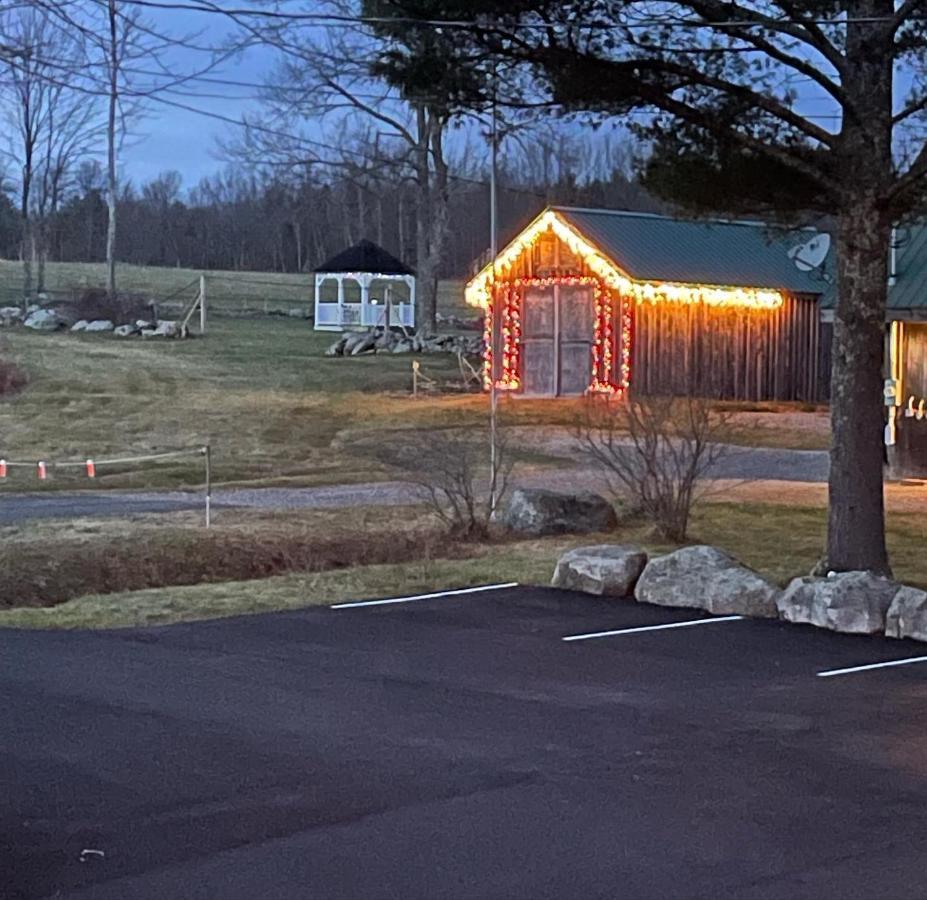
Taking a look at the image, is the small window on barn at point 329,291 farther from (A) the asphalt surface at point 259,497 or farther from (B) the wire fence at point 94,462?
(A) the asphalt surface at point 259,497

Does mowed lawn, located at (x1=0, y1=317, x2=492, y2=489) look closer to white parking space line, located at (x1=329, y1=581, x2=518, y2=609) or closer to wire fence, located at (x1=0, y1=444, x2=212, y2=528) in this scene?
wire fence, located at (x1=0, y1=444, x2=212, y2=528)

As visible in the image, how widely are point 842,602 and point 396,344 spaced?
120 ft

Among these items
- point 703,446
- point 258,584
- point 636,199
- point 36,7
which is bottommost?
point 258,584

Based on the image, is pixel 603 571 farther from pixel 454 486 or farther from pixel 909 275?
pixel 909 275

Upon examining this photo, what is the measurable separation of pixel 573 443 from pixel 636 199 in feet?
109

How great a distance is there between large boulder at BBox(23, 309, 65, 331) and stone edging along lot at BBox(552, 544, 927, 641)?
38.8m

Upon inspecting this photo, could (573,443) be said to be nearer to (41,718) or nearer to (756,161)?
(756,161)

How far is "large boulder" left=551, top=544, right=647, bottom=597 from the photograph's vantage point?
14438mm

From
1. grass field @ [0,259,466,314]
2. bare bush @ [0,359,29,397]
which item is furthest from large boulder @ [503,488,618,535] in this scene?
grass field @ [0,259,466,314]

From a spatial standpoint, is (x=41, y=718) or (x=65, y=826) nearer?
(x=65, y=826)

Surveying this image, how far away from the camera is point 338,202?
9025 centimetres

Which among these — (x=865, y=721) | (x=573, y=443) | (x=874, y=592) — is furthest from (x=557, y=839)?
(x=573, y=443)

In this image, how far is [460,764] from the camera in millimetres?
8086

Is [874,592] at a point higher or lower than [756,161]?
lower
